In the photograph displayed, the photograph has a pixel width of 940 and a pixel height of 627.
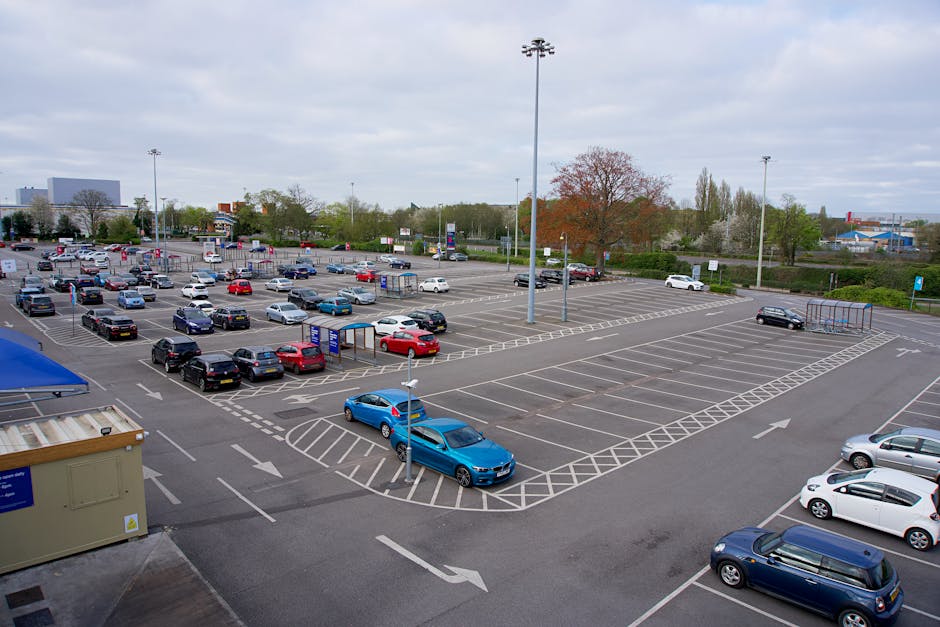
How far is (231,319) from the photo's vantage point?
35.3m

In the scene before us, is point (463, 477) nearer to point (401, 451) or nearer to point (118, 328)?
point (401, 451)

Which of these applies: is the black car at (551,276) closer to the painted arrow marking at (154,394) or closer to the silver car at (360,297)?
the silver car at (360,297)

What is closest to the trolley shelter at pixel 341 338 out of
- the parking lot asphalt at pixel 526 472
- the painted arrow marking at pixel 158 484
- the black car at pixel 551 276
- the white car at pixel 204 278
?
the parking lot asphalt at pixel 526 472

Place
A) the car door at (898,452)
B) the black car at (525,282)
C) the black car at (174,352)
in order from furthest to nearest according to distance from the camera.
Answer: the black car at (525,282), the black car at (174,352), the car door at (898,452)

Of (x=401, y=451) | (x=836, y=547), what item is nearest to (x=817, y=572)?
(x=836, y=547)

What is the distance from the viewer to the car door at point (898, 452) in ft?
51.1

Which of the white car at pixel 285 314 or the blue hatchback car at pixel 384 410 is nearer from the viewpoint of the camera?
the blue hatchback car at pixel 384 410

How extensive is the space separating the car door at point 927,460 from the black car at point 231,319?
32.2 meters

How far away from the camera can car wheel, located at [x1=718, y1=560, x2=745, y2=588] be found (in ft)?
34.8

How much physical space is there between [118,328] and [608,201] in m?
49.5

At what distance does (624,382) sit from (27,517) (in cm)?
2037

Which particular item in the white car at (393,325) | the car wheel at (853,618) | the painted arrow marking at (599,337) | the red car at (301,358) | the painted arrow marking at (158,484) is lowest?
the painted arrow marking at (158,484)

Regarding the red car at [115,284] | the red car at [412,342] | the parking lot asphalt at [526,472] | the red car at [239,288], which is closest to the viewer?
the parking lot asphalt at [526,472]

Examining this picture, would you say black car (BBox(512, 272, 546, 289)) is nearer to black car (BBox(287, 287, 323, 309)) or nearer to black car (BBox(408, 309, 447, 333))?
black car (BBox(287, 287, 323, 309))
